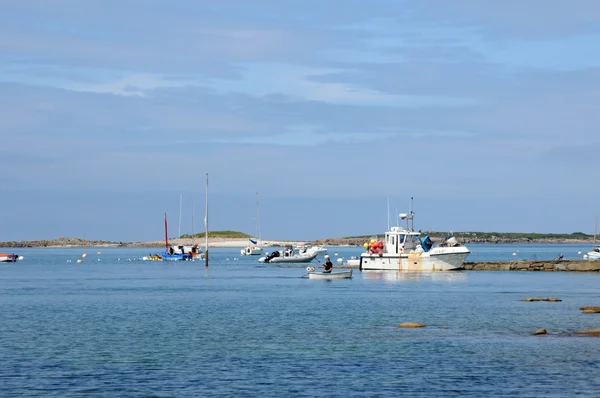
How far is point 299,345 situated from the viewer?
42844 mm

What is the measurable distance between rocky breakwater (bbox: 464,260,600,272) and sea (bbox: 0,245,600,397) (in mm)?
35615

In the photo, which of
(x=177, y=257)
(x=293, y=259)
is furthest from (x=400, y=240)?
(x=177, y=257)

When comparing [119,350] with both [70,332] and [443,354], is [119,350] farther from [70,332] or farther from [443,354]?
[443,354]

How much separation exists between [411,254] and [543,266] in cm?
2324

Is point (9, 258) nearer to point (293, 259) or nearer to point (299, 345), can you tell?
point (293, 259)

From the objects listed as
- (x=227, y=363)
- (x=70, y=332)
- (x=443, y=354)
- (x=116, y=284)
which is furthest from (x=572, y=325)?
(x=116, y=284)

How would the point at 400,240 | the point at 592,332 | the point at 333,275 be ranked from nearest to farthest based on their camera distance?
the point at 592,332, the point at 333,275, the point at 400,240

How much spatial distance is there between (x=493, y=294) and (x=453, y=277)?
27349mm

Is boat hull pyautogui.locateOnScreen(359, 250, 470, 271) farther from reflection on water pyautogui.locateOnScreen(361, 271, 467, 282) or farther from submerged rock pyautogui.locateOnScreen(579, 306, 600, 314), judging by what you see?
submerged rock pyautogui.locateOnScreen(579, 306, 600, 314)

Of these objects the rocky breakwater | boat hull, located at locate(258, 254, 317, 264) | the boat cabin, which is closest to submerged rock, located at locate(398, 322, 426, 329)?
the boat cabin

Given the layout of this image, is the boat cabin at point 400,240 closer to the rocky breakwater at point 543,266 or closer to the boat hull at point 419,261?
the boat hull at point 419,261

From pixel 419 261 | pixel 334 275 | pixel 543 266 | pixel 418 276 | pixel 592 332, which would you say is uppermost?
pixel 419 261

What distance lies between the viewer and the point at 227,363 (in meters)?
37.3

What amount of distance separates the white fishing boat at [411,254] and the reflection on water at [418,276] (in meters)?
0.75
